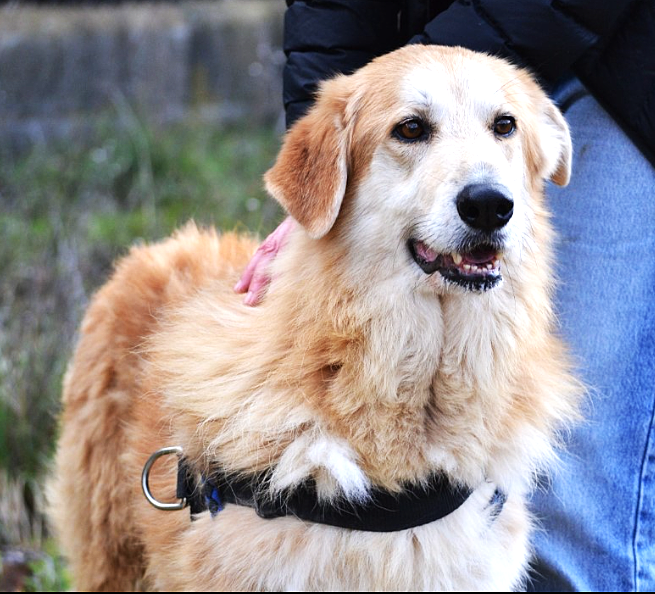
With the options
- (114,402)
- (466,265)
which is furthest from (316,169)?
(114,402)

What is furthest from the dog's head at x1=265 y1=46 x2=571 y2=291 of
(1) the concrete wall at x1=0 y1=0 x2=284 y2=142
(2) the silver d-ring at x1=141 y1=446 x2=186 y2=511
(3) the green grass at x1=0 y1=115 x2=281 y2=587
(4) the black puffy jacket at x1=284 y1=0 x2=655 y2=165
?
(1) the concrete wall at x1=0 y1=0 x2=284 y2=142

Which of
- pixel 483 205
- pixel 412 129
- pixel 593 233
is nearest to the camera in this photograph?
pixel 483 205

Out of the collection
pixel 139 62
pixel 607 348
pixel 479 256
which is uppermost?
pixel 479 256

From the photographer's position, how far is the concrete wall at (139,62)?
7438 millimetres

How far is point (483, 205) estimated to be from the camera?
2436 millimetres

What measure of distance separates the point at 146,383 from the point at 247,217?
3.32 m

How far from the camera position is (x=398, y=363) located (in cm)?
262

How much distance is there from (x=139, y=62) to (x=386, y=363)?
5.87m

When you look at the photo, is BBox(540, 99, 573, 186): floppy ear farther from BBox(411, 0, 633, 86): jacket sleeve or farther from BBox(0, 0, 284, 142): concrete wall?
BBox(0, 0, 284, 142): concrete wall

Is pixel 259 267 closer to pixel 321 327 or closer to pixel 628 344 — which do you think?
pixel 321 327

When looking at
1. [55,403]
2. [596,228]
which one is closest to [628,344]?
[596,228]

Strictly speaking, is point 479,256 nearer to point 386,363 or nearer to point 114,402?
point 386,363

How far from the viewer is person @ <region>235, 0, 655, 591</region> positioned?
2.86 meters

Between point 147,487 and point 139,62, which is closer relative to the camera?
point 147,487
